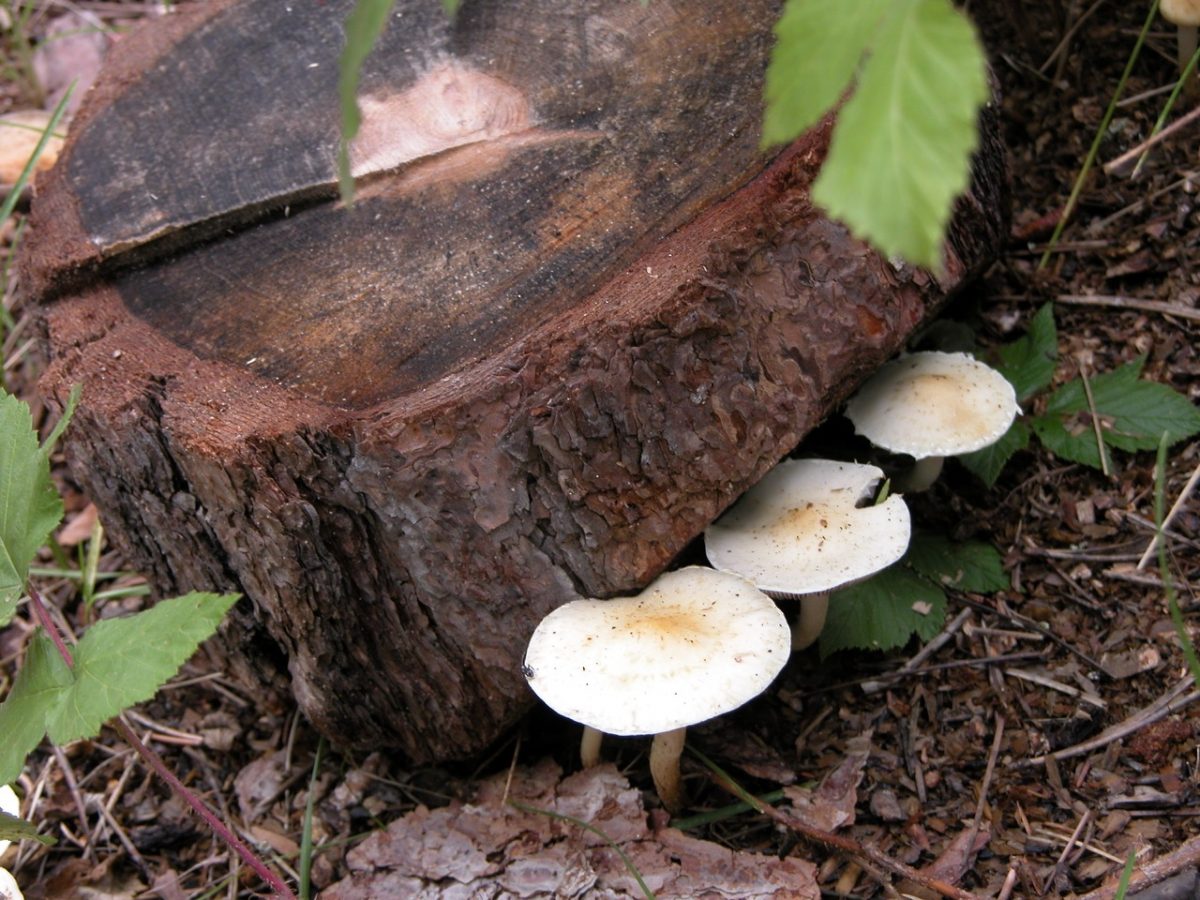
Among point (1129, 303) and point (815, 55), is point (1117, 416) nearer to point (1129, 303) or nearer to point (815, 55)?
point (1129, 303)

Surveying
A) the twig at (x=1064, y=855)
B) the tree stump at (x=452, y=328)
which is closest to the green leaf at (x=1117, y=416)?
the tree stump at (x=452, y=328)

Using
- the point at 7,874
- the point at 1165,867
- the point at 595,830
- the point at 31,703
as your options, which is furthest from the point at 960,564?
the point at 7,874

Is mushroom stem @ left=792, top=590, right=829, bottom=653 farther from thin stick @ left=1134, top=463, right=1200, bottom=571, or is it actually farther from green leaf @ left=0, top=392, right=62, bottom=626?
green leaf @ left=0, top=392, right=62, bottom=626

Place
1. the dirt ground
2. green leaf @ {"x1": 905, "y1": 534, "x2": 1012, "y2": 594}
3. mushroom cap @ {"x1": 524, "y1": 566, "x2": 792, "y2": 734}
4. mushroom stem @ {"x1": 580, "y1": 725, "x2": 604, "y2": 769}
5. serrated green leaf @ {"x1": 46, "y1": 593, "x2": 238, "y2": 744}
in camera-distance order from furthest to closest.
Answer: green leaf @ {"x1": 905, "y1": 534, "x2": 1012, "y2": 594} → mushroom stem @ {"x1": 580, "y1": 725, "x2": 604, "y2": 769} → the dirt ground → mushroom cap @ {"x1": 524, "y1": 566, "x2": 792, "y2": 734} → serrated green leaf @ {"x1": 46, "y1": 593, "x2": 238, "y2": 744}

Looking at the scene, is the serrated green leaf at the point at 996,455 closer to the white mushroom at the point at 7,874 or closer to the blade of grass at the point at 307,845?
the blade of grass at the point at 307,845

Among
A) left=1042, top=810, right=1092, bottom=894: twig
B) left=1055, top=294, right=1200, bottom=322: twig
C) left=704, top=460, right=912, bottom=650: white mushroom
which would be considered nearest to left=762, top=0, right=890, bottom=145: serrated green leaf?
left=704, top=460, right=912, bottom=650: white mushroom

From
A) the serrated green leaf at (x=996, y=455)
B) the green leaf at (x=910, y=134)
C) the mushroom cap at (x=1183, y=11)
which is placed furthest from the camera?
the mushroom cap at (x=1183, y=11)

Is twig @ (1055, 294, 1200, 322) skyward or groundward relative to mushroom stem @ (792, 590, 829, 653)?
skyward

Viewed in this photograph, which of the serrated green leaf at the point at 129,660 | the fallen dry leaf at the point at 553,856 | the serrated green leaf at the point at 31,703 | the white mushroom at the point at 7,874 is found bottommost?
the fallen dry leaf at the point at 553,856
